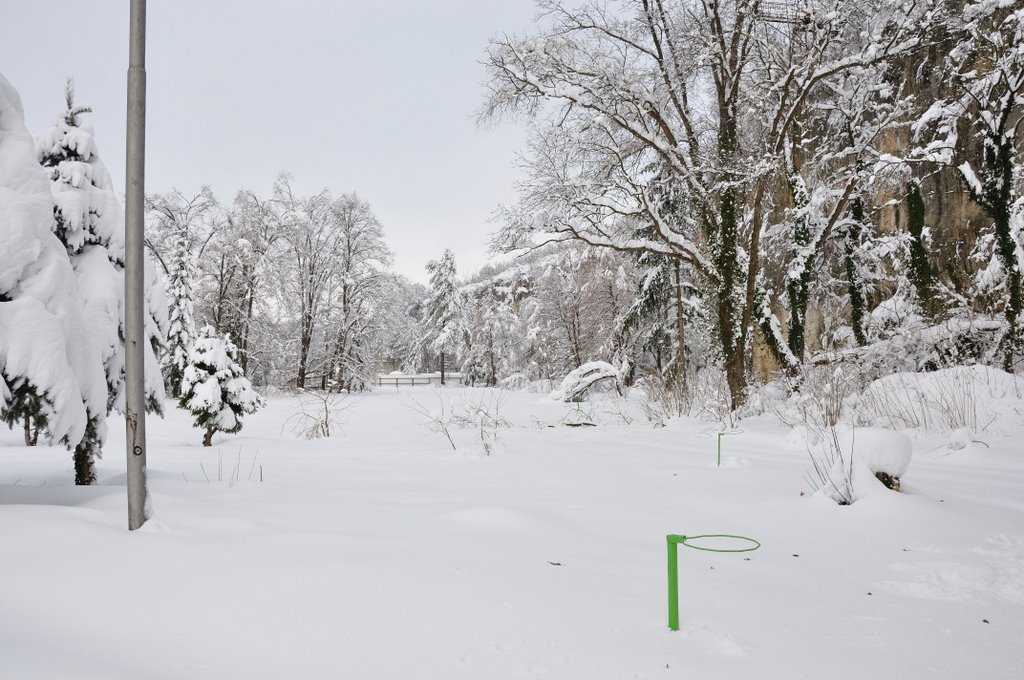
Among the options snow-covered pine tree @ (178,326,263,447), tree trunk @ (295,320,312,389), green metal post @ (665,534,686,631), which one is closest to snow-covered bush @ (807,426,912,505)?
green metal post @ (665,534,686,631)

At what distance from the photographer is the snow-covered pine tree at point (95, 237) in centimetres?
371

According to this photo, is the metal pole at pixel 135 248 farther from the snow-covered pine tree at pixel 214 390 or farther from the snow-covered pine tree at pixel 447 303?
the snow-covered pine tree at pixel 447 303

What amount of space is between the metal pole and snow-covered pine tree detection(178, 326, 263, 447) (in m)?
8.26

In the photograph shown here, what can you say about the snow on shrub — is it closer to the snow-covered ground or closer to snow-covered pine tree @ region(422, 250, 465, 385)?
the snow-covered ground

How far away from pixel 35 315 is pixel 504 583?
116 inches

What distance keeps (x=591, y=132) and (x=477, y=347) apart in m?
30.7

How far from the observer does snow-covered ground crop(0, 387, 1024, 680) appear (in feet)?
4.98

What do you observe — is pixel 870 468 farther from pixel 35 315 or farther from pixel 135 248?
pixel 35 315

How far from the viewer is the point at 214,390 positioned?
10.0m

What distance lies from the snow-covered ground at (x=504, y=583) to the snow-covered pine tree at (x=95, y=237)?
95cm

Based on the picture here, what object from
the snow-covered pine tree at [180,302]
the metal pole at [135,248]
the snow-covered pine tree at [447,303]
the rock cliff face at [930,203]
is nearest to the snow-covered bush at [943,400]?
the rock cliff face at [930,203]

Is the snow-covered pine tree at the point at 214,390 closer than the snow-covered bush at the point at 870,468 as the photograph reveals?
No

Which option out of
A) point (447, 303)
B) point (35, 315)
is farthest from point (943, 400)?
point (447, 303)

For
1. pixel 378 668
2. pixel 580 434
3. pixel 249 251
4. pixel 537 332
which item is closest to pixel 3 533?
pixel 378 668
